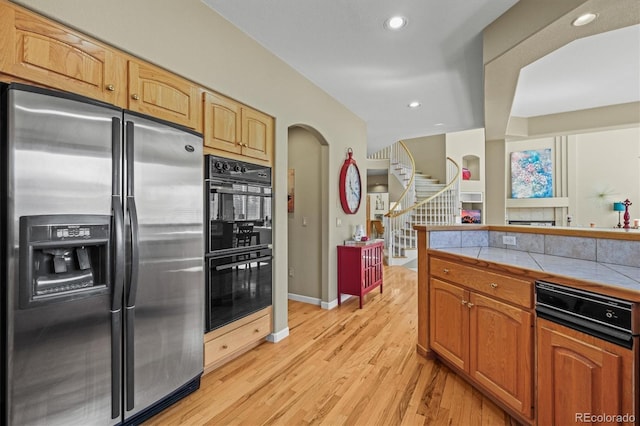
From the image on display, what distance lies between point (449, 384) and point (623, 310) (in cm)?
132

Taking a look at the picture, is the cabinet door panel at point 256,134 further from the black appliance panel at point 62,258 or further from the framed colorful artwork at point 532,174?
the framed colorful artwork at point 532,174

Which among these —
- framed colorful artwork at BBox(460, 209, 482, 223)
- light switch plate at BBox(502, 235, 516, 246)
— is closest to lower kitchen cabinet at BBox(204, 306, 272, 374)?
light switch plate at BBox(502, 235, 516, 246)

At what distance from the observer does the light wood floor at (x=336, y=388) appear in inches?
70.3

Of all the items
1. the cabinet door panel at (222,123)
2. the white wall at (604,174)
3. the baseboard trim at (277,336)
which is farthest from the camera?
the white wall at (604,174)

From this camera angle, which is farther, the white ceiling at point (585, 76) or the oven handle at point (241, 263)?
the white ceiling at point (585, 76)

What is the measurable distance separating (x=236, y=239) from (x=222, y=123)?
91 centimetres

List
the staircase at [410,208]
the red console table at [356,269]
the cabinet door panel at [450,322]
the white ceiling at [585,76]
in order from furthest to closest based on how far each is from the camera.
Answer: the staircase at [410,208] < the red console table at [356,269] < the white ceiling at [585,76] < the cabinet door panel at [450,322]

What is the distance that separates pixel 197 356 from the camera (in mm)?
1979

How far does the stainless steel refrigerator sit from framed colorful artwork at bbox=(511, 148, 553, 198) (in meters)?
11.0

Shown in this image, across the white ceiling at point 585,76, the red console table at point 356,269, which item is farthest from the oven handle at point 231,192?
the white ceiling at point 585,76

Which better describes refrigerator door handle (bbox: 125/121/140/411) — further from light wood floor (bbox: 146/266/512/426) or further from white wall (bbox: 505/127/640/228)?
white wall (bbox: 505/127/640/228)

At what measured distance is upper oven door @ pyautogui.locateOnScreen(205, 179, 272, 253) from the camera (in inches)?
84.2

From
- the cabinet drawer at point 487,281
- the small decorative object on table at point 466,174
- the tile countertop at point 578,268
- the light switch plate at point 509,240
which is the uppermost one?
the small decorative object on table at point 466,174

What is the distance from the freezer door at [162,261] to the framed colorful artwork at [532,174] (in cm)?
1097
